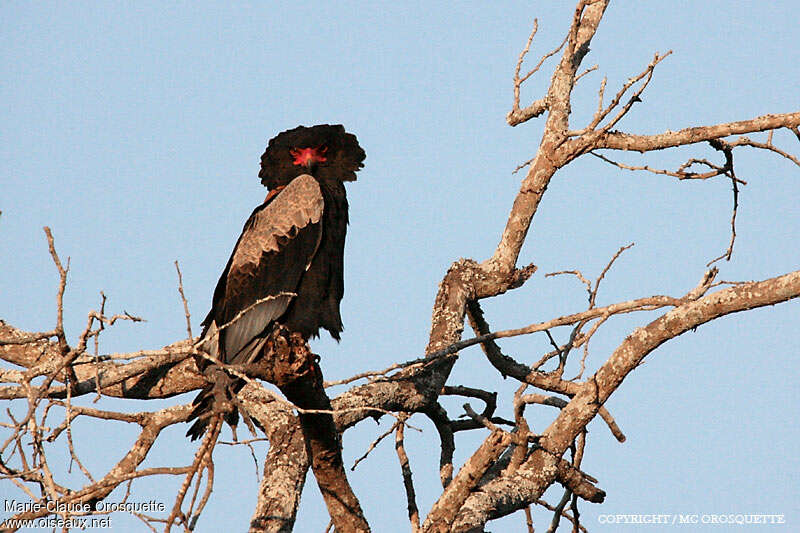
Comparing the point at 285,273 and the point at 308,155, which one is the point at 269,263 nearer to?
the point at 285,273

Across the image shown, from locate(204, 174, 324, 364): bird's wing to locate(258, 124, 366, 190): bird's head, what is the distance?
431mm

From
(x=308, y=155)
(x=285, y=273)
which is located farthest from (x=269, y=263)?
(x=308, y=155)

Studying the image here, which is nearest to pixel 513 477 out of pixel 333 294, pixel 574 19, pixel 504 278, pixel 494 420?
pixel 494 420

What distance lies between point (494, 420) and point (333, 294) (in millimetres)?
1133

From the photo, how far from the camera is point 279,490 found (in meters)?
3.57

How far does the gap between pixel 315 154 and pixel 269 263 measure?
920mm

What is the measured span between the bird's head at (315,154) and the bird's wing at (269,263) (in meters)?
0.43

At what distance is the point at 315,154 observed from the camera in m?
5.58

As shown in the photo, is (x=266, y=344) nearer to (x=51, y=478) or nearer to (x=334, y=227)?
(x=334, y=227)

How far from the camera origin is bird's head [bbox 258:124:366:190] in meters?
5.59

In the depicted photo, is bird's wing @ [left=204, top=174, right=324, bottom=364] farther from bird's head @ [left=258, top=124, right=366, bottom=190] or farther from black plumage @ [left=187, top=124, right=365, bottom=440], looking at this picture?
bird's head @ [left=258, top=124, right=366, bottom=190]

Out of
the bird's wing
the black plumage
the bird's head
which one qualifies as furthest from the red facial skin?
the bird's wing

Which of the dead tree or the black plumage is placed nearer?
the dead tree

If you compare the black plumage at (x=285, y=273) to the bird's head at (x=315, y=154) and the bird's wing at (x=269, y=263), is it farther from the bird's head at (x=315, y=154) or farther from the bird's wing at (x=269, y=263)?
the bird's head at (x=315, y=154)
